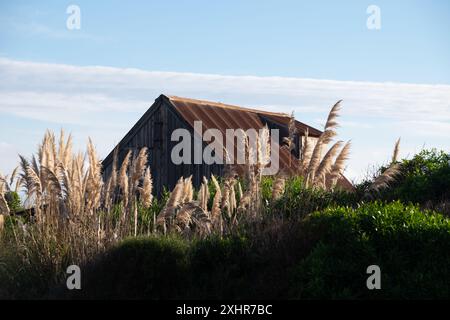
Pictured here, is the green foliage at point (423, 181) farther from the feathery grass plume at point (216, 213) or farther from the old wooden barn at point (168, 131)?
the old wooden barn at point (168, 131)

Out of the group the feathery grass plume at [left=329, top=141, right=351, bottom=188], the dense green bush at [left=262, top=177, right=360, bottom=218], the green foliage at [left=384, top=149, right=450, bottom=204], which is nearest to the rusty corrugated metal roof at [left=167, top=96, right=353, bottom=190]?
the green foliage at [left=384, top=149, right=450, bottom=204]

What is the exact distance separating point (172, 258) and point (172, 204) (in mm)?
1199

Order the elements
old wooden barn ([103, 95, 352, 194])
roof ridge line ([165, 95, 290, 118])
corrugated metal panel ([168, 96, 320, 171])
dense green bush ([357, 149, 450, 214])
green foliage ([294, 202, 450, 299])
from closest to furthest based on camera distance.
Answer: green foliage ([294, 202, 450, 299]) → dense green bush ([357, 149, 450, 214]) → old wooden barn ([103, 95, 352, 194]) → corrugated metal panel ([168, 96, 320, 171]) → roof ridge line ([165, 95, 290, 118])

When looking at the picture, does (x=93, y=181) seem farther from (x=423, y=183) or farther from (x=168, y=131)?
(x=168, y=131)

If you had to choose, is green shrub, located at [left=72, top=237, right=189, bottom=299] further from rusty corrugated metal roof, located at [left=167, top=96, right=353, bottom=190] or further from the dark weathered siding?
the dark weathered siding

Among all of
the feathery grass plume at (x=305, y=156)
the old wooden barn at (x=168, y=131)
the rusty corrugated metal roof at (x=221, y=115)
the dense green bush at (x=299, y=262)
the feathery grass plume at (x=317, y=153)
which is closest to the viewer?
the dense green bush at (x=299, y=262)

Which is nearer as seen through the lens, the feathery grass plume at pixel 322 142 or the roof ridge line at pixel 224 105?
the feathery grass plume at pixel 322 142

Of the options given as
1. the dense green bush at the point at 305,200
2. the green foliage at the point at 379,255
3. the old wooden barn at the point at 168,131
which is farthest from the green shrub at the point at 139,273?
the old wooden barn at the point at 168,131

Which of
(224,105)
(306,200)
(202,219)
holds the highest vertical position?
(224,105)

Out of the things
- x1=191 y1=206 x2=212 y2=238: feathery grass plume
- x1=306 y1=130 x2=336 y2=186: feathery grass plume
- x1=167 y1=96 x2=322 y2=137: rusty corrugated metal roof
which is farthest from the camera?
x1=167 y1=96 x2=322 y2=137: rusty corrugated metal roof

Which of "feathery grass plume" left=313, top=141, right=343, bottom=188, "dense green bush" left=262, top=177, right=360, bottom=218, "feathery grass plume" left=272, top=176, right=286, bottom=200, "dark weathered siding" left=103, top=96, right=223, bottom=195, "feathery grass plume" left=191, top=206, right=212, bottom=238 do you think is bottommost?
"feathery grass plume" left=191, top=206, right=212, bottom=238

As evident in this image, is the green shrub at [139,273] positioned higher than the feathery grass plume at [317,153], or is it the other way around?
the feathery grass plume at [317,153]

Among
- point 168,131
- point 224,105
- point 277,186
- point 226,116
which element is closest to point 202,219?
point 277,186
